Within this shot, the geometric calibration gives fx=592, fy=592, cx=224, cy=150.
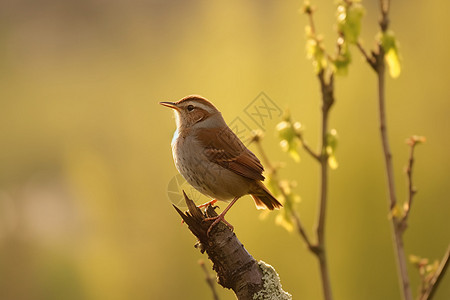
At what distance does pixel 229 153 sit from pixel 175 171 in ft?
10.2

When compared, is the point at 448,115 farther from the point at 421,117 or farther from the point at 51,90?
the point at 51,90

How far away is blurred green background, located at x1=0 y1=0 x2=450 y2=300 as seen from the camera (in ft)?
17.0

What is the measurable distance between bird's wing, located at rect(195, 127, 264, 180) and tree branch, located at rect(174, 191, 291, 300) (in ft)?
2.01

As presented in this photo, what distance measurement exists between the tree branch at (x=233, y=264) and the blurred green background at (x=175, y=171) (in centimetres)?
146

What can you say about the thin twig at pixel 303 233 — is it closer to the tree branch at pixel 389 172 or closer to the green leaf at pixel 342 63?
the tree branch at pixel 389 172

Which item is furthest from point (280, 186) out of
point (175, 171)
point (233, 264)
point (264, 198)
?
point (175, 171)

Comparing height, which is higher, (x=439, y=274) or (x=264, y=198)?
(x=264, y=198)

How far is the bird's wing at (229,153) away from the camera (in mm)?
2848

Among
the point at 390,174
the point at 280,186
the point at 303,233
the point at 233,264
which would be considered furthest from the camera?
the point at 280,186

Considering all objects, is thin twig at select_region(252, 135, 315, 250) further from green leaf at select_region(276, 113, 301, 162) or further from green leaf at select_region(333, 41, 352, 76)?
green leaf at select_region(333, 41, 352, 76)


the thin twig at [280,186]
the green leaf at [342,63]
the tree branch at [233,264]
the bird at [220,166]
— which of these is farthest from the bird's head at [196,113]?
the tree branch at [233,264]

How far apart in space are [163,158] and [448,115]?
2912 mm

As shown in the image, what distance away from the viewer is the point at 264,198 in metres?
→ 2.98

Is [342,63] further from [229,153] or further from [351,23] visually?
[229,153]
